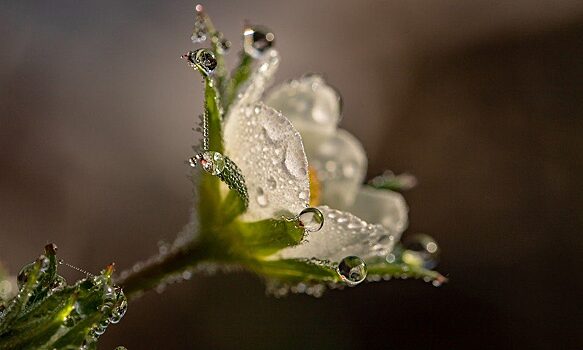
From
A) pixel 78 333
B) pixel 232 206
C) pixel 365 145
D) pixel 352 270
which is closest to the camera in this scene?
pixel 78 333

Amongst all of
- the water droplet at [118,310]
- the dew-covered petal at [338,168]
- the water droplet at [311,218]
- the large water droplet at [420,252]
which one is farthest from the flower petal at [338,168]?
the water droplet at [118,310]

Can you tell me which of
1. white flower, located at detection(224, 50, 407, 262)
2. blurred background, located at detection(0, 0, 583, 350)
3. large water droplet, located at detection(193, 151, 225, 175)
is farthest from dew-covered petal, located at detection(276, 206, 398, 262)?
blurred background, located at detection(0, 0, 583, 350)

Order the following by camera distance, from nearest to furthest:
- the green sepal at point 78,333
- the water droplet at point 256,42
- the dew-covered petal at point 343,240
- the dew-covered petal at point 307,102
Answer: the green sepal at point 78,333
the dew-covered petal at point 343,240
the water droplet at point 256,42
the dew-covered petal at point 307,102

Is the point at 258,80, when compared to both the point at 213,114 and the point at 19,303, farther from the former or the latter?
the point at 19,303

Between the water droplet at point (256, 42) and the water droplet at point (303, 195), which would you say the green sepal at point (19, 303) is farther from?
the water droplet at point (256, 42)

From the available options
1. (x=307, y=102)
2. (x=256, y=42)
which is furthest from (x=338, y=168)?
(x=256, y=42)

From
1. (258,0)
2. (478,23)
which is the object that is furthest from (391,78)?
(258,0)
